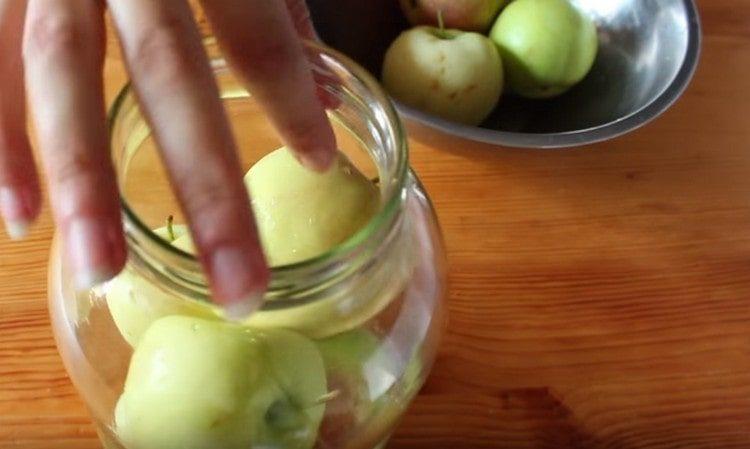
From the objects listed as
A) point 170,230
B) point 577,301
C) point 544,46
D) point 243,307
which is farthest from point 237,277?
point 544,46

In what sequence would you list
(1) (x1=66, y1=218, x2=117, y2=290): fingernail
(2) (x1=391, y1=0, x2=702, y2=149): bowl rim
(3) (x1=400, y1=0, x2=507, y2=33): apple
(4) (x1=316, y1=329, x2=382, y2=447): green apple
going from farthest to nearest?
1. (3) (x1=400, y1=0, x2=507, y2=33): apple
2. (2) (x1=391, y1=0, x2=702, y2=149): bowl rim
3. (4) (x1=316, y1=329, x2=382, y2=447): green apple
4. (1) (x1=66, y1=218, x2=117, y2=290): fingernail

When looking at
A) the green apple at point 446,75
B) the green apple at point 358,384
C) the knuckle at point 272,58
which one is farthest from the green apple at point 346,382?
the green apple at point 446,75

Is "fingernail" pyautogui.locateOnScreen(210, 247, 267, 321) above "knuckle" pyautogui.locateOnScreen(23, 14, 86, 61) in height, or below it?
below

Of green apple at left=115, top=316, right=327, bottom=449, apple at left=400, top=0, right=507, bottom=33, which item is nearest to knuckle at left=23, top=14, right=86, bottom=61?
green apple at left=115, top=316, right=327, bottom=449

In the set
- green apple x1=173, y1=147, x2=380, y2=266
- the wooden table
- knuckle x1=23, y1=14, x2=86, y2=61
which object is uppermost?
knuckle x1=23, y1=14, x2=86, y2=61

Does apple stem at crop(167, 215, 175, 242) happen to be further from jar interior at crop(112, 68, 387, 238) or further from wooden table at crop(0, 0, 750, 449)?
wooden table at crop(0, 0, 750, 449)

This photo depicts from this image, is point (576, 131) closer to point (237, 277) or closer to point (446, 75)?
point (446, 75)
